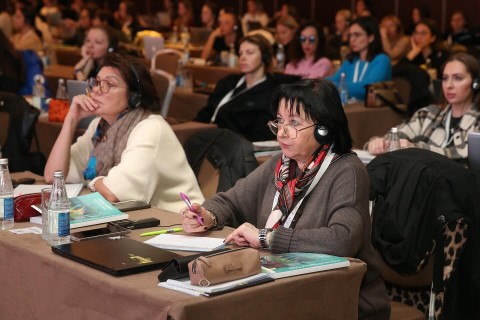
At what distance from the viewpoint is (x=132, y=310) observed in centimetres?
223

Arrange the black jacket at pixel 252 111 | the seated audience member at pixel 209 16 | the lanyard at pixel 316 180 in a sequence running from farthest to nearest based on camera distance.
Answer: the seated audience member at pixel 209 16
the black jacket at pixel 252 111
the lanyard at pixel 316 180

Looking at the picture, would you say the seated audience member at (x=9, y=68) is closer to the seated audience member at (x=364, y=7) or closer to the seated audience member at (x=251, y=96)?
the seated audience member at (x=251, y=96)

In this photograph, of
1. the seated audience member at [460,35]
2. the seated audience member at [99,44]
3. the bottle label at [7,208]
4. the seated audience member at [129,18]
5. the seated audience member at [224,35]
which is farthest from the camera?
the seated audience member at [129,18]

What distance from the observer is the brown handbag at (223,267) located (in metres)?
2.23

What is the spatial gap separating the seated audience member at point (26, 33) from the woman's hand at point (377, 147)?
18.7ft

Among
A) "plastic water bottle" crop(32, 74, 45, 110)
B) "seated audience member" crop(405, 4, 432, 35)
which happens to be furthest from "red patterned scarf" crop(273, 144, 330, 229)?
"seated audience member" crop(405, 4, 432, 35)

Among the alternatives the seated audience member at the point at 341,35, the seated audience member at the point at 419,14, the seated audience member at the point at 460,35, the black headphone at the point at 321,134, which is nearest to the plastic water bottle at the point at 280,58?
the seated audience member at the point at 341,35

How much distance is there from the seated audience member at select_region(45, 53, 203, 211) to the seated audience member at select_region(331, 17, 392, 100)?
357 cm

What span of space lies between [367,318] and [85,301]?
0.86 meters

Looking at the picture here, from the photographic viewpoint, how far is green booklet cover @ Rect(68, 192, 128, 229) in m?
2.98

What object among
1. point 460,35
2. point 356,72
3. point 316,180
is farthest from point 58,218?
point 460,35

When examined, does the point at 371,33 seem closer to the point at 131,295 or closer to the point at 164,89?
the point at 164,89

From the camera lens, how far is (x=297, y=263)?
2432mm

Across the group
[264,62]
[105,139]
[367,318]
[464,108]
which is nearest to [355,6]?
[264,62]
